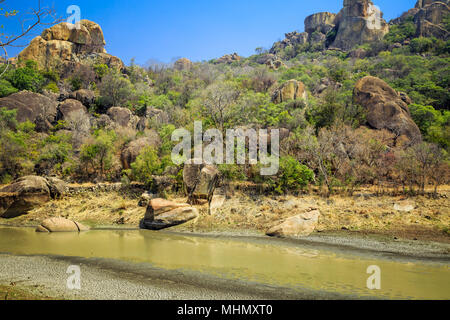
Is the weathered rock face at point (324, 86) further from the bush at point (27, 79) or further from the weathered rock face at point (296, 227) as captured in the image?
the bush at point (27, 79)

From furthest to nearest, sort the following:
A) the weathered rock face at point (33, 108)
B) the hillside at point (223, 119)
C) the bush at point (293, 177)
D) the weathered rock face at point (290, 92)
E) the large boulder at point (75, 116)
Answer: the weathered rock face at point (290, 92)
the weathered rock face at point (33, 108)
the large boulder at point (75, 116)
the hillside at point (223, 119)
the bush at point (293, 177)

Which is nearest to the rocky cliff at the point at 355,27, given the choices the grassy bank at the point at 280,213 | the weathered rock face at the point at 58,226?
the grassy bank at the point at 280,213

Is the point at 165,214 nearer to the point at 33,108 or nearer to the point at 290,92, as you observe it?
the point at 290,92

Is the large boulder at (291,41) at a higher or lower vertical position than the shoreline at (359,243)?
higher

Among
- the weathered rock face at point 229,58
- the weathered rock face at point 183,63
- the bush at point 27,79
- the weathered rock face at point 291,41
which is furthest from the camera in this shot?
the weathered rock face at point 291,41

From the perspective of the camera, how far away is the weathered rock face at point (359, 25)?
267 feet

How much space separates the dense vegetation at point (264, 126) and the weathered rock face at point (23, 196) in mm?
4226

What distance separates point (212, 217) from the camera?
19203 millimetres

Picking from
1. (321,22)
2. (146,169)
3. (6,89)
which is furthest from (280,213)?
(321,22)

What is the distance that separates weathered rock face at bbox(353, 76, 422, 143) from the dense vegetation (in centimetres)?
→ 117

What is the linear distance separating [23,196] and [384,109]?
3329 cm

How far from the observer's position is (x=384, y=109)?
2894cm

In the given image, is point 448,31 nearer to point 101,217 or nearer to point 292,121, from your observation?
point 292,121
